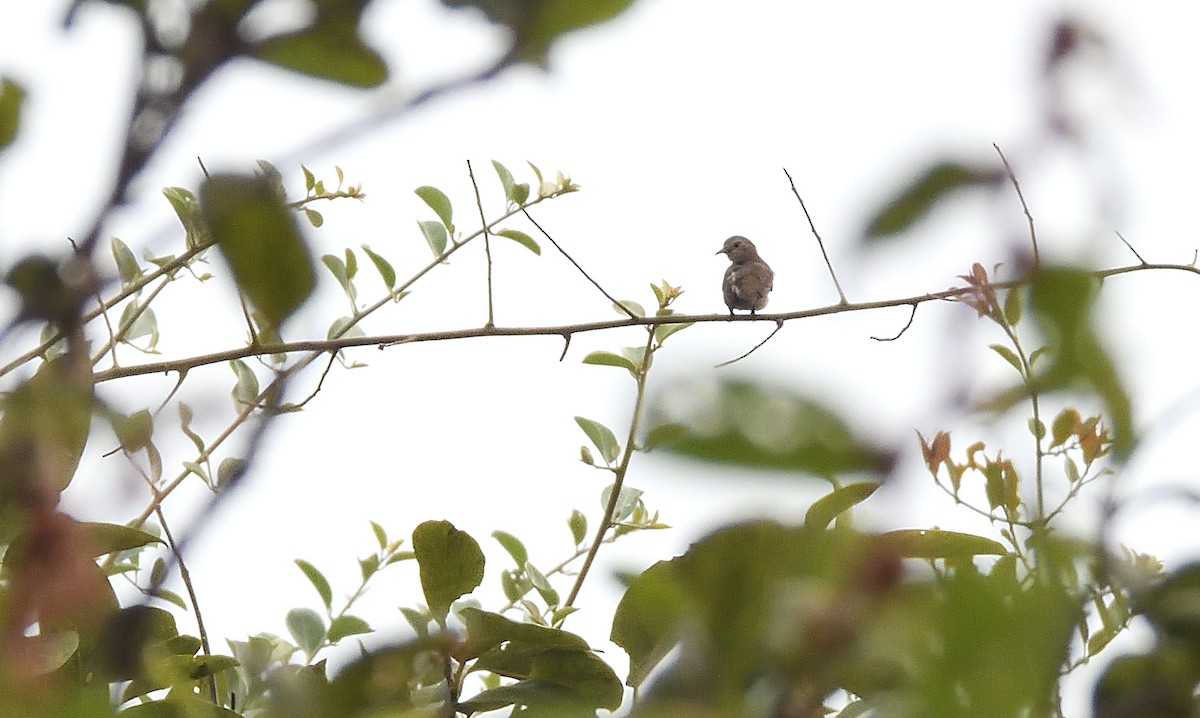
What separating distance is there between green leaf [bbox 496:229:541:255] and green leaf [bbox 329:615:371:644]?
2.53ft

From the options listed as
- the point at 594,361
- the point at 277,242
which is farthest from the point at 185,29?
the point at 594,361

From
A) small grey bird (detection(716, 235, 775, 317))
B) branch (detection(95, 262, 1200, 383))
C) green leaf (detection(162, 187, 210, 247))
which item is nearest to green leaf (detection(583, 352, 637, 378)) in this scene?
branch (detection(95, 262, 1200, 383))

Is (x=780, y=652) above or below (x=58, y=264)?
below

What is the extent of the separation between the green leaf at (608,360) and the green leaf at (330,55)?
4.71 ft

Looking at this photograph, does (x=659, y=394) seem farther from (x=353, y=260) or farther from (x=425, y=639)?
(x=353, y=260)

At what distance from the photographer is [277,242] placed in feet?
1.55

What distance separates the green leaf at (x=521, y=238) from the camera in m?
2.24

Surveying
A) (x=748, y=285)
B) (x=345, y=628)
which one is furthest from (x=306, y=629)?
(x=748, y=285)

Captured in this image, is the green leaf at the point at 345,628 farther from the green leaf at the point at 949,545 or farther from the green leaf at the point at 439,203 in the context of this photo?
the green leaf at the point at 949,545

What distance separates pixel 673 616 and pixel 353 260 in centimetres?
145

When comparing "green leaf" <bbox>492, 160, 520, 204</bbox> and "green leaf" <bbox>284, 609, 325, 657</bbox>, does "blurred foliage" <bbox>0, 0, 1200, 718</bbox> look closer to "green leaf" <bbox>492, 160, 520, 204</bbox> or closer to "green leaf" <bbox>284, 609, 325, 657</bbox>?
"green leaf" <bbox>284, 609, 325, 657</bbox>

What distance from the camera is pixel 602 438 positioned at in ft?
6.33

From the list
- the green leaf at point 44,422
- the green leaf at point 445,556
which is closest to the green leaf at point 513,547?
the green leaf at point 445,556

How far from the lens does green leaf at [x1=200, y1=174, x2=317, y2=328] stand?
1.53 feet
